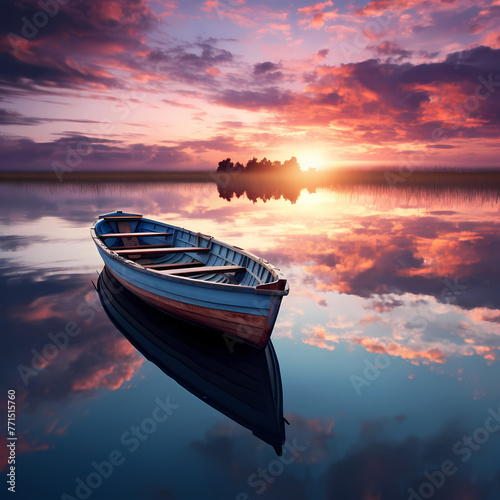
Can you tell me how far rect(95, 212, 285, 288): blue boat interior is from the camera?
7500mm

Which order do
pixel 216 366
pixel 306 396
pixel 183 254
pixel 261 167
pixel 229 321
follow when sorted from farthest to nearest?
pixel 261 167 < pixel 183 254 < pixel 216 366 < pixel 229 321 < pixel 306 396

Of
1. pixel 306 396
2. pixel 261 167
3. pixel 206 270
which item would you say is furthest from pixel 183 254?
pixel 261 167

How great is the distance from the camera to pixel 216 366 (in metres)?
6.31

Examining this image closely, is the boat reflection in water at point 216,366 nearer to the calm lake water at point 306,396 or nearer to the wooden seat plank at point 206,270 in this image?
the calm lake water at point 306,396

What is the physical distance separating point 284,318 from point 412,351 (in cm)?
280

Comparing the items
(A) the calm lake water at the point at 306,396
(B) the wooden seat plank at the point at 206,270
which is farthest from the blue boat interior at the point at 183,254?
(A) the calm lake water at the point at 306,396

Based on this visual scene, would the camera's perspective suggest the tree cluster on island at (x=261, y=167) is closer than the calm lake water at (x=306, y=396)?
No

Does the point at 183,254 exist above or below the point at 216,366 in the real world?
above

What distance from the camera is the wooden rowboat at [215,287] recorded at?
5.68 meters

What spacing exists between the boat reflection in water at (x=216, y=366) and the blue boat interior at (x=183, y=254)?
1.25 metres

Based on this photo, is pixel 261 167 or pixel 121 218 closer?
pixel 121 218

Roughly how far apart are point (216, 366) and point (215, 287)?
→ 154cm

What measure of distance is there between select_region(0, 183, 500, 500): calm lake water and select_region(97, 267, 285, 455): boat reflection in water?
0.62 ft

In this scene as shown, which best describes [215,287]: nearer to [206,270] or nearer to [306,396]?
[206,270]
